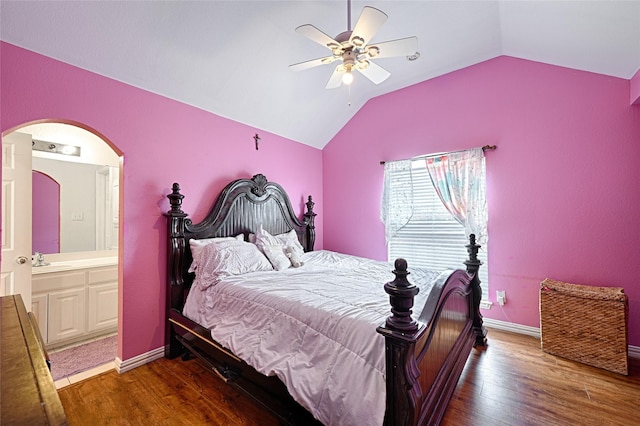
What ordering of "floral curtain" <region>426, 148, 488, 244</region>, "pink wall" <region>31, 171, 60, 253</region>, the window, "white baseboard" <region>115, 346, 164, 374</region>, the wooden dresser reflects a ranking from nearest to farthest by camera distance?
the wooden dresser
"white baseboard" <region>115, 346, 164, 374</region>
"pink wall" <region>31, 171, 60, 253</region>
"floral curtain" <region>426, 148, 488, 244</region>
the window

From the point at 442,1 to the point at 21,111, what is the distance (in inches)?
133

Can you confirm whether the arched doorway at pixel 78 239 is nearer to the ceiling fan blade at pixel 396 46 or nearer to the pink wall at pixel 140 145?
the pink wall at pixel 140 145

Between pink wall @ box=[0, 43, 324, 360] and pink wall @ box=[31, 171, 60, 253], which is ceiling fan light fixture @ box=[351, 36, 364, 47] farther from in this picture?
pink wall @ box=[31, 171, 60, 253]

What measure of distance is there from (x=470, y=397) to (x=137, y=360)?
2.79 meters

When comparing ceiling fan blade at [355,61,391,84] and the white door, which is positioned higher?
ceiling fan blade at [355,61,391,84]

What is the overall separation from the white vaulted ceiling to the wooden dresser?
2.05 m

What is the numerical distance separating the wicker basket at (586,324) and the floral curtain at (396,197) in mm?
1666

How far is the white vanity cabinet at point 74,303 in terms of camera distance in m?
2.66

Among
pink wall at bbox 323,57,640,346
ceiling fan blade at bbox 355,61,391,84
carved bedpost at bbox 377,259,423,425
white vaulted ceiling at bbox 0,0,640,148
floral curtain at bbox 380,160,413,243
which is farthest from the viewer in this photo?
floral curtain at bbox 380,160,413,243

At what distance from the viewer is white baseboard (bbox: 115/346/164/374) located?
238 centimetres

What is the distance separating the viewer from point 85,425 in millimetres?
1766

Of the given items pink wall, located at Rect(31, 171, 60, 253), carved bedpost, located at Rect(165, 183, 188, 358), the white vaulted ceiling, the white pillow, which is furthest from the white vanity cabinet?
the white vaulted ceiling

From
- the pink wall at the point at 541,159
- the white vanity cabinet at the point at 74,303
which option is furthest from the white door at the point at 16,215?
the pink wall at the point at 541,159

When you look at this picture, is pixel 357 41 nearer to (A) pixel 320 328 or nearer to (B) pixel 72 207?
(A) pixel 320 328
